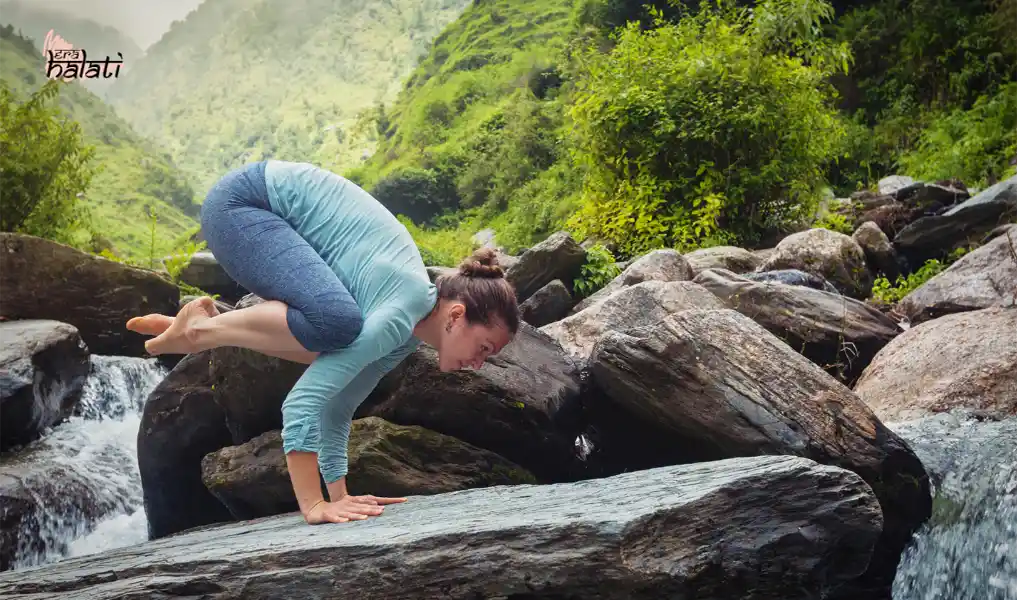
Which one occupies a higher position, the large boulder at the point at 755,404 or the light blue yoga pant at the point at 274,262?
the light blue yoga pant at the point at 274,262

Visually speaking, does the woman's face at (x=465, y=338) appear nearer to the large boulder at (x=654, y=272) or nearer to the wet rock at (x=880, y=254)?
the large boulder at (x=654, y=272)

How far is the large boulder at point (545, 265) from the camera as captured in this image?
6.82 m

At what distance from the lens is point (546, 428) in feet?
12.0

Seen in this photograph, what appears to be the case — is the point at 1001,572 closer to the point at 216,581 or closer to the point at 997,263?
the point at 216,581

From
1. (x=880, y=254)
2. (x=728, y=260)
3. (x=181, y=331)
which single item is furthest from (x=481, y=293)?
(x=880, y=254)

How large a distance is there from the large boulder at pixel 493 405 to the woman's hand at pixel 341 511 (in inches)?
35.0

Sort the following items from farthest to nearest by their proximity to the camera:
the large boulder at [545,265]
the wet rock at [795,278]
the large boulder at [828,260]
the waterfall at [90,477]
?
1. the large boulder at [828,260]
2. the large boulder at [545,265]
3. the wet rock at [795,278]
4. the waterfall at [90,477]

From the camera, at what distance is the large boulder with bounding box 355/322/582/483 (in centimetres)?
353

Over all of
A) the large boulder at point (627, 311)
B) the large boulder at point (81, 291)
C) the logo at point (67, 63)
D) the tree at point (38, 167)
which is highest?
the logo at point (67, 63)

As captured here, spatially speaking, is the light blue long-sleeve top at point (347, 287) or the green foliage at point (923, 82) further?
the green foliage at point (923, 82)

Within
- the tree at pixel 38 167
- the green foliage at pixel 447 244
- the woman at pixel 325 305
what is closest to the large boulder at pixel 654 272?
the woman at pixel 325 305

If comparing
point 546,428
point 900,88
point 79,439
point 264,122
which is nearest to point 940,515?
point 546,428

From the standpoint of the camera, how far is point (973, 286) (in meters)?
5.39

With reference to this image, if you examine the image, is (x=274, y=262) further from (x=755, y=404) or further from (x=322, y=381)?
(x=755, y=404)
